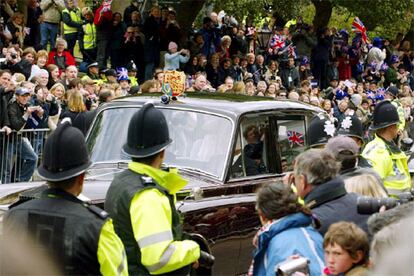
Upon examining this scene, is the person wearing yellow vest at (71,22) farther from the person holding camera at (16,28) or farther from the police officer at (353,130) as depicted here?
the police officer at (353,130)

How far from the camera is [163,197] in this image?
5.25 metres

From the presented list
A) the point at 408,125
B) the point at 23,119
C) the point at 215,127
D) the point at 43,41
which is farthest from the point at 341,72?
the point at 215,127

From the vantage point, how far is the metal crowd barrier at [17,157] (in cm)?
1339

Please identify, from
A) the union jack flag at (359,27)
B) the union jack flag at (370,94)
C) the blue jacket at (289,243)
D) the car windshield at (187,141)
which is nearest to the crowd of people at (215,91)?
the blue jacket at (289,243)

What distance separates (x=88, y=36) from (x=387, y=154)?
14.4m

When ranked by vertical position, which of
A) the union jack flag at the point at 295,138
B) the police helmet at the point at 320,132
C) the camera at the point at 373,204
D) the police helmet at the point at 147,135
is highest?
the police helmet at the point at 147,135

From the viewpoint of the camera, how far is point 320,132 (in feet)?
29.2

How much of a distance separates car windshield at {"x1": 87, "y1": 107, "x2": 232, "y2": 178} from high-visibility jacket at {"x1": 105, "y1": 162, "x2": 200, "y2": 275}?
124 inches

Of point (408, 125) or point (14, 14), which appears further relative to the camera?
point (408, 125)

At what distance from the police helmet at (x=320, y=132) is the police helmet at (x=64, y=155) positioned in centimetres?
427

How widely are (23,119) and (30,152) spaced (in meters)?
0.49

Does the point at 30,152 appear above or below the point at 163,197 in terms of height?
below

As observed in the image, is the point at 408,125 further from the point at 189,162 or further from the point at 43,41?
the point at 189,162

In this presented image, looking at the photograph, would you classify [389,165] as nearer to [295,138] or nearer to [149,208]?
[295,138]
